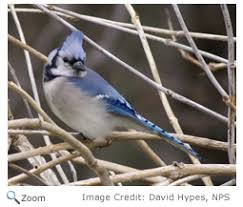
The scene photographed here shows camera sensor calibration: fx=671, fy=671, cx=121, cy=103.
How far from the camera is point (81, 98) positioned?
1.32 metres

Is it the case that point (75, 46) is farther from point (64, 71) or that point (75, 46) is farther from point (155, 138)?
point (155, 138)

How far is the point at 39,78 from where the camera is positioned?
1.45 meters

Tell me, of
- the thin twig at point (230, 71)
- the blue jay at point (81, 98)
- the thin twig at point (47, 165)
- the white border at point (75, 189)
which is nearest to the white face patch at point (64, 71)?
the blue jay at point (81, 98)

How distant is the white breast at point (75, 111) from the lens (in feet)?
4.21

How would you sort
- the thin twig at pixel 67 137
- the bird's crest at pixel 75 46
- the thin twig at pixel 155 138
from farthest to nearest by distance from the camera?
the bird's crest at pixel 75 46
the thin twig at pixel 155 138
the thin twig at pixel 67 137

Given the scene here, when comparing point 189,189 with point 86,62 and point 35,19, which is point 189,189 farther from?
point 35,19

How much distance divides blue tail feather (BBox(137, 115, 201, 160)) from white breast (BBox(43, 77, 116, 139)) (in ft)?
0.23

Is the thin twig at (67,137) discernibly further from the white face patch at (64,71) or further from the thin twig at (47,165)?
the white face patch at (64,71)

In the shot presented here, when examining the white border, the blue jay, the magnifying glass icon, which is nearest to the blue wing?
the blue jay

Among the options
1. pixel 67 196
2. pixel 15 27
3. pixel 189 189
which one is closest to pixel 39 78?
pixel 15 27

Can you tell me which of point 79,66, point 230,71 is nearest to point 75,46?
point 79,66

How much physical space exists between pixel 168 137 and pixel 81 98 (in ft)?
0.67

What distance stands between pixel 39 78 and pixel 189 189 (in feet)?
1.34

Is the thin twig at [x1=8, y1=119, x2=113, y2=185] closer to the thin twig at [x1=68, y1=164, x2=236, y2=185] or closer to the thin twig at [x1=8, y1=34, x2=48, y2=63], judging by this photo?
the thin twig at [x1=68, y1=164, x2=236, y2=185]
